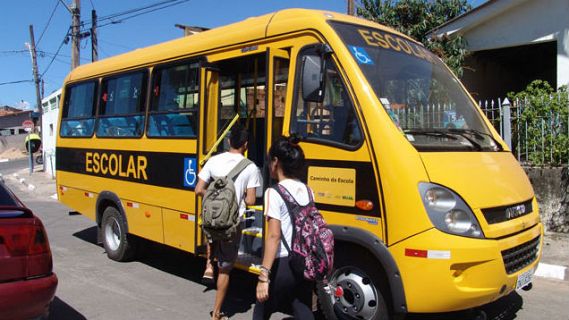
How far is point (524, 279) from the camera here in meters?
4.07

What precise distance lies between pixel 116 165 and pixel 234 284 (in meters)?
2.31

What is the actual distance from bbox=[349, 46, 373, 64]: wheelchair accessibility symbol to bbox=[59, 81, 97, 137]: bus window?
4647mm

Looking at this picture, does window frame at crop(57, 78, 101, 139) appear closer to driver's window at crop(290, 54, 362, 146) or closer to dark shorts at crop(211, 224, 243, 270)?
dark shorts at crop(211, 224, 243, 270)

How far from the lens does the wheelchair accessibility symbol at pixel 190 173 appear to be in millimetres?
5465

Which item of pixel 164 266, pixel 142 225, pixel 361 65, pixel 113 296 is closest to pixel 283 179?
pixel 361 65

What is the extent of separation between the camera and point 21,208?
3.68 metres

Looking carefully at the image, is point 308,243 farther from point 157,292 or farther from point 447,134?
point 157,292

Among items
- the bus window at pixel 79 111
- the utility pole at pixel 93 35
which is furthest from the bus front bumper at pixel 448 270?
the utility pole at pixel 93 35

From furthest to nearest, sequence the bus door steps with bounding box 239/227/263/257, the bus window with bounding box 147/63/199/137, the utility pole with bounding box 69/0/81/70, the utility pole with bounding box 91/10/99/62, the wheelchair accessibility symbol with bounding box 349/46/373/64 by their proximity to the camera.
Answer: the utility pole with bounding box 91/10/99/62 → the utility pole with bounding box 69/0/81/70 → the bus window with bounding box 147/63/199/137 → the bus door steps with bounding box 239/227/263/257 → the wheelchair accessibility symbol with bounding box 349/46/373/64

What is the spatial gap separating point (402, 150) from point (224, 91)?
3286 mm

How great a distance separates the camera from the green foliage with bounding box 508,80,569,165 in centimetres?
761

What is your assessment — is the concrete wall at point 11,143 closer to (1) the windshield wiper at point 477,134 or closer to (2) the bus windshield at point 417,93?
(2) the bus windshield at point 417,93

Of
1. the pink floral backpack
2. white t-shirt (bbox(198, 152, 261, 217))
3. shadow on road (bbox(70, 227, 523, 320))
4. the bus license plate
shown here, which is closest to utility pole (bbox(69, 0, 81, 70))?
shadow on road (bbox(70, 227, 523, 320))

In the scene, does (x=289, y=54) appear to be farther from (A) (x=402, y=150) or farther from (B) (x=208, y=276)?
(B) (x=208, y=276)
